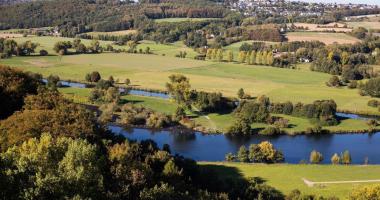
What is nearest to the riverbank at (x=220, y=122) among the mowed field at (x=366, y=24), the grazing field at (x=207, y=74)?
the grazing field at (x=207, y=74)

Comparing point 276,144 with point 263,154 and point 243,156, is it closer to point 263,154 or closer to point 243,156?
point 263,154

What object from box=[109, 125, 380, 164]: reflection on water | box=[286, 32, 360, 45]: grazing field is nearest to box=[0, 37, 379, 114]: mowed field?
box=[109, 125, 380, 164]: reflection on water

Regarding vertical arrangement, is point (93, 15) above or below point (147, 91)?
above

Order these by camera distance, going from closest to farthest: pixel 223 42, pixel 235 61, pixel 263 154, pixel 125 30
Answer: pixel 263 154 → pixel 235 61 → pixel 223 42 → pixel 125 30

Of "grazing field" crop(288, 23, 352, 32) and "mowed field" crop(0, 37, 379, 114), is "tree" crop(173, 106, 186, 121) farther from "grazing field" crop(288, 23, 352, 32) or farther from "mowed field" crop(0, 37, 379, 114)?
"grazing field" crop(288, 23, 352, 32)

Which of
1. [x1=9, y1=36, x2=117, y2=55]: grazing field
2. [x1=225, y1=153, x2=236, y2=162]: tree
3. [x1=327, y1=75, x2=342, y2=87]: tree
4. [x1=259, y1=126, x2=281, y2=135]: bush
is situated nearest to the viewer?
[x1=225, y1=153, x2=236, y2=162]: tree

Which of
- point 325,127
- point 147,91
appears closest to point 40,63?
point 147,91

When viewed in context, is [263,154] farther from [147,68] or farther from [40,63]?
[40,63]
